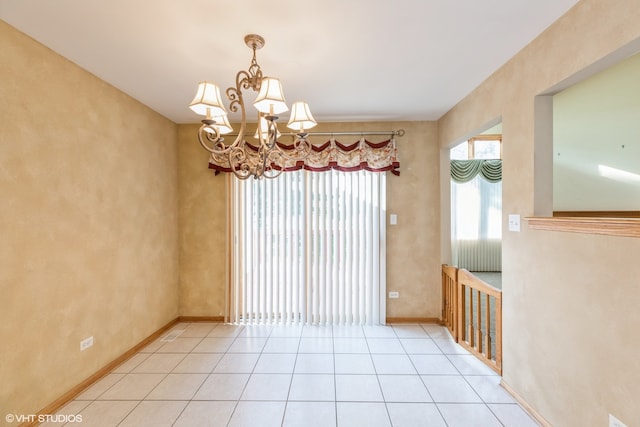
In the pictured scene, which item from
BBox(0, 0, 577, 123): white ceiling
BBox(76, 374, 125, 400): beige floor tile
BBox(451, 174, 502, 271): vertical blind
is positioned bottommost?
BBox(76, 374, 125, 400): beige floor tile

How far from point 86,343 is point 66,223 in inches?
40.4

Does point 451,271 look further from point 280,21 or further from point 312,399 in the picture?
point 280,21

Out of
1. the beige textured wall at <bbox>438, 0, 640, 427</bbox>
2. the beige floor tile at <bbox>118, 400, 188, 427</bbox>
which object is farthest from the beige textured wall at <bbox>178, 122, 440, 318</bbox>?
the beige floor tile at <bbox>118, 400, 188, 427</bbox>

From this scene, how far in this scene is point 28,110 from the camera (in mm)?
1872

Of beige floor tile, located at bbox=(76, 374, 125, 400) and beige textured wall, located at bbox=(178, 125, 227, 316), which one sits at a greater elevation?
beige textured wall, located at bbox=(178, 125, 227, 316)

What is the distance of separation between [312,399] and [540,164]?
7.89 ft

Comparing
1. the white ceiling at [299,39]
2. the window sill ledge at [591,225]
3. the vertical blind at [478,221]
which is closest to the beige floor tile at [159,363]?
the white ceiling at [299,39]

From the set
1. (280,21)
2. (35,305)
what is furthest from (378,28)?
(35,305)

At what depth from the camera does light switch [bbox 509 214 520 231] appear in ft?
6.87

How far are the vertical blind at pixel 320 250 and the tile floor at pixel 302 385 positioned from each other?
1.29 feet

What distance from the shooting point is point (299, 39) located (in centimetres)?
189

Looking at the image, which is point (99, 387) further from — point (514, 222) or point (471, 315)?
point (514, 222)

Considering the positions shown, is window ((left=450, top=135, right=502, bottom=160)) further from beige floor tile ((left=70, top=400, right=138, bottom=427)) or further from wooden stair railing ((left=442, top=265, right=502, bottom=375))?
beige floor tile ((left=70, top=400, right=138, bottom=427))

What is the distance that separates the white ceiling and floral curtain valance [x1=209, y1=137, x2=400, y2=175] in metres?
0.83
